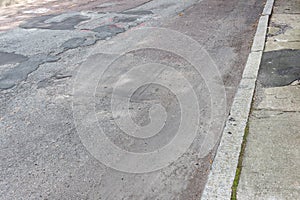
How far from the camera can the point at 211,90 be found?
16.6ft

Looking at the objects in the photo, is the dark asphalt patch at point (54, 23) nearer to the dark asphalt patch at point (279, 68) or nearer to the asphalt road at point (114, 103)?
the asphalt road at point (114, 103)

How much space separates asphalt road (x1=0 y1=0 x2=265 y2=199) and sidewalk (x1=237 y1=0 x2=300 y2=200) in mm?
437

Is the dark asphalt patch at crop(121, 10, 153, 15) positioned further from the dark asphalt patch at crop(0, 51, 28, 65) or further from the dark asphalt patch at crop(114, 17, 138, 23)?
the dark asphalt patch at crop(0, 51, 28, 65)

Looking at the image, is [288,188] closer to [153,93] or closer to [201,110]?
[201,110]

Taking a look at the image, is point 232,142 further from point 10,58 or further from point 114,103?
point 10,58

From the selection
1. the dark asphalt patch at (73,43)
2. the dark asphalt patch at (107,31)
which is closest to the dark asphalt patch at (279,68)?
the dark asphalt patch at (107,31)

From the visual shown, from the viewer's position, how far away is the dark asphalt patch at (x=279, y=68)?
200 inches

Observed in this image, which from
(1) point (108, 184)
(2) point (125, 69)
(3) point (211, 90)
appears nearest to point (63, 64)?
(2) point (125, 69)

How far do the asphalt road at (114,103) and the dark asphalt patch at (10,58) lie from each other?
0.08ft

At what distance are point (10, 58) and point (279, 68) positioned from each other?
210 inches

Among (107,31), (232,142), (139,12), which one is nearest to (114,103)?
(232,142)

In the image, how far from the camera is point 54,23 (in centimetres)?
959

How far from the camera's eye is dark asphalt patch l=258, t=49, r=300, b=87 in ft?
16.6

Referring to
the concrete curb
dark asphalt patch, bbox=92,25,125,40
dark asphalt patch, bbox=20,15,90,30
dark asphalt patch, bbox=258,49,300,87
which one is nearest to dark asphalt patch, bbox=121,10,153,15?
dark asphalt patch, bbox=20,15,90,30
